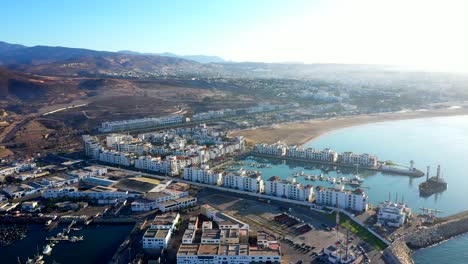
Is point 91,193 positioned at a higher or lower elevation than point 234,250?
lower

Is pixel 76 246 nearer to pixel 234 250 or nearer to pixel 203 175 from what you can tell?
pixel 234 250

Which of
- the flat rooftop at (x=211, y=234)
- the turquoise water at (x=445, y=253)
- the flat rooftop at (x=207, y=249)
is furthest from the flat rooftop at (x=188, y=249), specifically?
the turquoise water at (x=445, y=253)

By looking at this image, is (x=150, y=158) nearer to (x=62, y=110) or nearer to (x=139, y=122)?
(x=139, y=122)

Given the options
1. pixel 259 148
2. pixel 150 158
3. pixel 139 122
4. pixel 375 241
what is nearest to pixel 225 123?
pixel 139 122

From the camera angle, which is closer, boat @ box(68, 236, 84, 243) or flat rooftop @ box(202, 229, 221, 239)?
flat rooftop @ box(202, 229, 221, 239)

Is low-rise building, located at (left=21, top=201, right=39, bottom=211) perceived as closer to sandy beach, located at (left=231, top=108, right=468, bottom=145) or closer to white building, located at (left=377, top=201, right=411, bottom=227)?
white building, located at (left=377, top=201, right=411, bottom=227)

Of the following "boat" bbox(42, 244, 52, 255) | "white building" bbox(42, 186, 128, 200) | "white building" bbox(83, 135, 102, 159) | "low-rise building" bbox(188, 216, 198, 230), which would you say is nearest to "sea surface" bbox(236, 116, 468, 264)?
"low-rise building" bbox(188, 216, 198, 230)

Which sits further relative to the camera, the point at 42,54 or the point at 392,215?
the point at 42,54

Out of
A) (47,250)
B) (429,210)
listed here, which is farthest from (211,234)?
(429,210)
